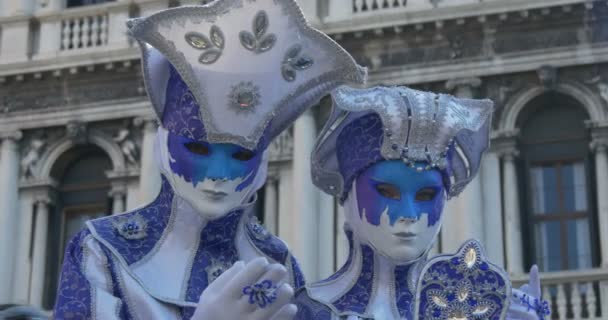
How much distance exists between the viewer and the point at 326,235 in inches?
475

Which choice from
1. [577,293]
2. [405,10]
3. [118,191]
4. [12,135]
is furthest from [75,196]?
[577,293]

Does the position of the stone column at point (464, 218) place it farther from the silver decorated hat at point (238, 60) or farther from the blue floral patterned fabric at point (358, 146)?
the silver decorated hat at point (238, 60)

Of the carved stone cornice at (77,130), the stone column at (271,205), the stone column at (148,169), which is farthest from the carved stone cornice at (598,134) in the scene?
the carved stone cornice at (77,130)

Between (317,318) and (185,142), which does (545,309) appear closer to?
(317,318)

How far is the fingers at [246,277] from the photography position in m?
4.31

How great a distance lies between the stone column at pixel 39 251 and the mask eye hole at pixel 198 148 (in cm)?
814

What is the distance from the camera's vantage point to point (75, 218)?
13.2m

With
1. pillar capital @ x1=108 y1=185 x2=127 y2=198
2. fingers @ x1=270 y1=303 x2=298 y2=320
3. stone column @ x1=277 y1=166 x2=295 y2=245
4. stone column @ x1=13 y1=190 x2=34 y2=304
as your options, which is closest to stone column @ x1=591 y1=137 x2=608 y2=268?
stone column @ x1=277 y1=166 x2=295 y2=245

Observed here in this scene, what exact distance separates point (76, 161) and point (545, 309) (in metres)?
8.98

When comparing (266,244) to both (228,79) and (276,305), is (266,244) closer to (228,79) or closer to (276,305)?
(228,79)

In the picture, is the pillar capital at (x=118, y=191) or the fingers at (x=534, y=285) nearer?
the fingers at (x=534, y=285)

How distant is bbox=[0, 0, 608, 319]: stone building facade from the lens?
1170cm

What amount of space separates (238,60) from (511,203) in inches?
282

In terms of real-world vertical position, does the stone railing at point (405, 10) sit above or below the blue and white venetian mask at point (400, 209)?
above
